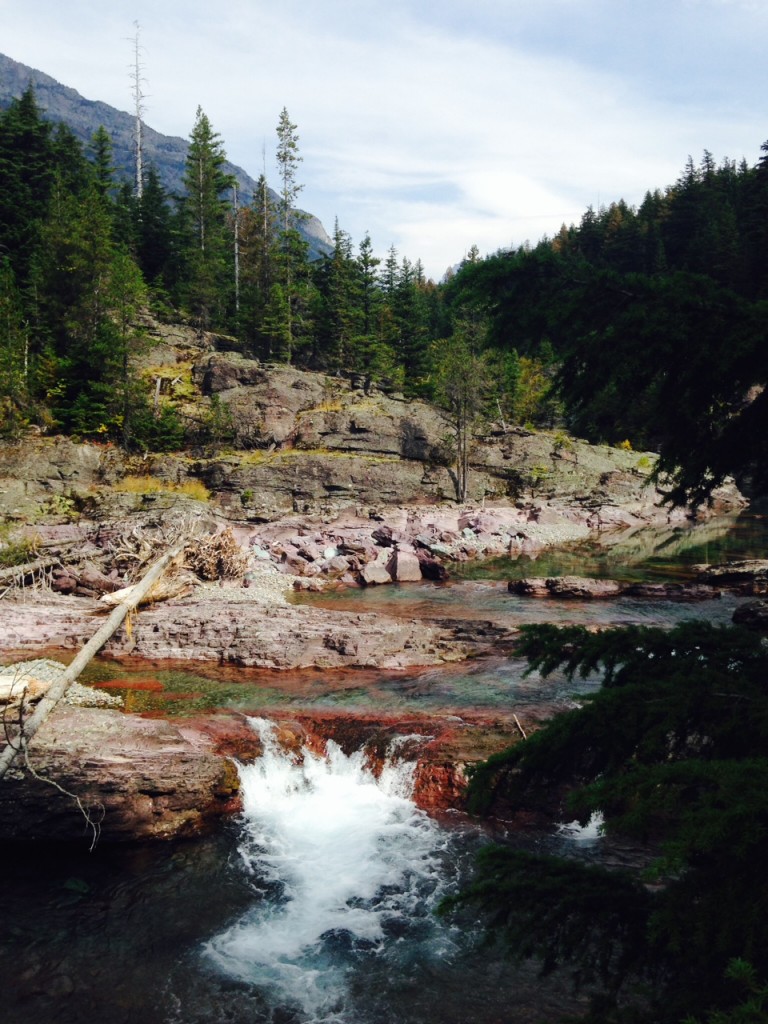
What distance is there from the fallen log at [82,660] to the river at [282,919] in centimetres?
162

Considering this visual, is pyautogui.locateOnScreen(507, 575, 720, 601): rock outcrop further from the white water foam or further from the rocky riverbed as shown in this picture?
the white water foam

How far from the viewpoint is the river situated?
6523 millimetres

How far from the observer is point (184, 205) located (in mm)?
65188

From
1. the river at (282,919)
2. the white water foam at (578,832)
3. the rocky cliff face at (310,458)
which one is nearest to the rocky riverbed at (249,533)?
the rocky cliff face at (310,458)

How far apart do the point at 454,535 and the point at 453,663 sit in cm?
2066

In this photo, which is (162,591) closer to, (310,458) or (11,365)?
(11,365)

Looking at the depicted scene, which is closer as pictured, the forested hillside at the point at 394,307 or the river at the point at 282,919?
the forested hillside at the point at 394,307

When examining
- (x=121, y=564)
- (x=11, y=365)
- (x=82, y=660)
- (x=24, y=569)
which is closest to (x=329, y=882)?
(x=82, y=660)

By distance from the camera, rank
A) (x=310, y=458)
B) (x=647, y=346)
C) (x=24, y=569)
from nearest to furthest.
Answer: (x=647, y=346) → (x=24, y=569) → (x=310, y=458)

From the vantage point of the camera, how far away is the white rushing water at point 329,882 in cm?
702

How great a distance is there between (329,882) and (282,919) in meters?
0.89

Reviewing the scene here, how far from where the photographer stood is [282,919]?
787 centimetres

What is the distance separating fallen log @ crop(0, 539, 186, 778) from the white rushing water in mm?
3356

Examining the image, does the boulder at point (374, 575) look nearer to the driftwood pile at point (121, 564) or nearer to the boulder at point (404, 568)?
the boulder at point (404, 568)
